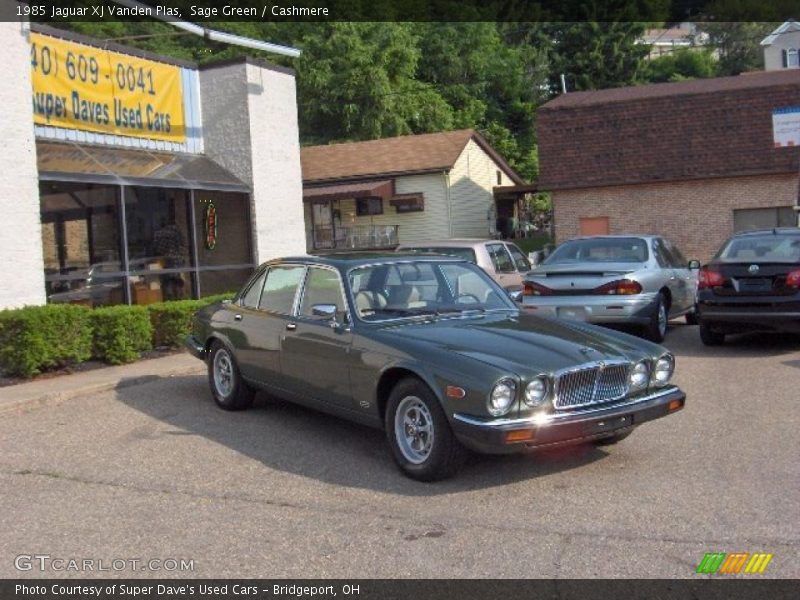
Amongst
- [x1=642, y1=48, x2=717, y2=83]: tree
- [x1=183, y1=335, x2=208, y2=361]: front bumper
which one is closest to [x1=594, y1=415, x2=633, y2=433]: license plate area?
[x1=183, y1=335, x2=208, y2=361]: front bumper

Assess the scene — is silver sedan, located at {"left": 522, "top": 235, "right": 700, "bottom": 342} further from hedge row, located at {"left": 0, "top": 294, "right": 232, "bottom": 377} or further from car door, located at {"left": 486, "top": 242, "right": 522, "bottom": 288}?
hedge row, located at {"left": 0, "top": 294, "right": 232, "bottom": 377}

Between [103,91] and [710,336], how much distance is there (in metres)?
10.8

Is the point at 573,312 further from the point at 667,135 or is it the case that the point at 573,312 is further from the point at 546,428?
the point at 667,135

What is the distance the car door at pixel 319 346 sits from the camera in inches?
263

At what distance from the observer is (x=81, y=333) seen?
10992mm

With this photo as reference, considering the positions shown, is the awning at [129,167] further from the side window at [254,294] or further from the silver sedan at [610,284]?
the silver sedan at [610,284]

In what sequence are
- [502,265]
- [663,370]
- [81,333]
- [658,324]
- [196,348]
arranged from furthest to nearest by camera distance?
1. [502,265]
2. [658,324]
3. [81,333]
4. [196,348]
5. [663,370]

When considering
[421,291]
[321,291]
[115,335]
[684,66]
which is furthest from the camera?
[684,66]

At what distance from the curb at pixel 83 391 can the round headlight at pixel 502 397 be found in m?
5.44

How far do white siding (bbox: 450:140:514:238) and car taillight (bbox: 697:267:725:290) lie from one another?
923 inches

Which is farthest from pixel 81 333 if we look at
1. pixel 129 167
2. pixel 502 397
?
pixel 502 397

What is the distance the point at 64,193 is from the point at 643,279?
873 cm

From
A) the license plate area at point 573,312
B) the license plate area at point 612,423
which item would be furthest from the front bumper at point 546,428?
the license plate area at point 573,312
